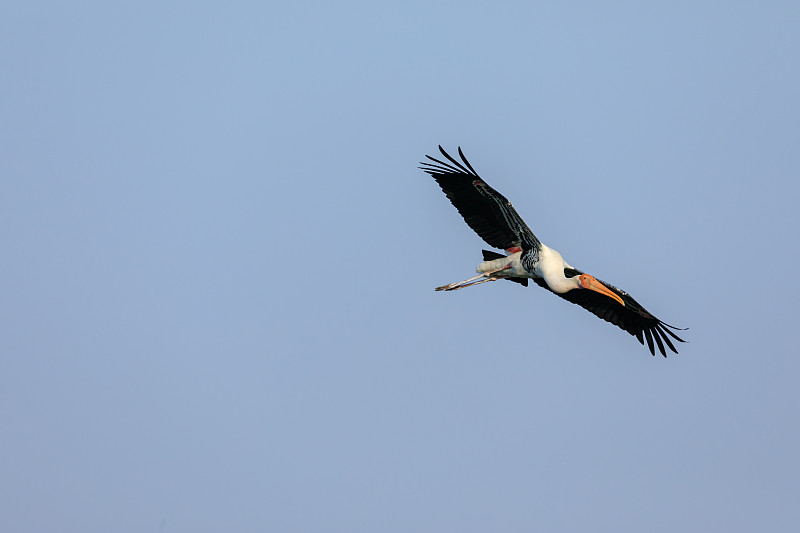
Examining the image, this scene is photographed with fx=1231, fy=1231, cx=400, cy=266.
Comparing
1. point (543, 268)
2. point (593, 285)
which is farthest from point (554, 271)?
point (593, 285)

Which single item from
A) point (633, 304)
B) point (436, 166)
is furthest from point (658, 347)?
point (436, 166)

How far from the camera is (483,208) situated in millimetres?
26109

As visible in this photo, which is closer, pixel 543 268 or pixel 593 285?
pixel 543 268

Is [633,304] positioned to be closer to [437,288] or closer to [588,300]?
[588,300]

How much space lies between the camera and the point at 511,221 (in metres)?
25.8

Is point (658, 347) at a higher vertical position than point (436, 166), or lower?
lower

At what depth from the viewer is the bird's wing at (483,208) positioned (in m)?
25.4

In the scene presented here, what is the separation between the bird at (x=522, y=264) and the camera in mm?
25656

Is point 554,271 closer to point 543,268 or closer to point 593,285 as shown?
point 543,268

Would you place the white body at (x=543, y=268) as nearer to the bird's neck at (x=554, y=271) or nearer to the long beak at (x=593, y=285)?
the bird's neck at (x=554, y=271)

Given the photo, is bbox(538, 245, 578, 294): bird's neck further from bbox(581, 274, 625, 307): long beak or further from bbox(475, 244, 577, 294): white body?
bbox(581, 274, 625, 307): long beak

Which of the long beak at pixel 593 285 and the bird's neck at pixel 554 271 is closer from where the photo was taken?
the bird's neck at pixel 554 271

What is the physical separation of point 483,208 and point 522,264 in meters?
1.56

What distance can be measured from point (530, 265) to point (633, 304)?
272cm
